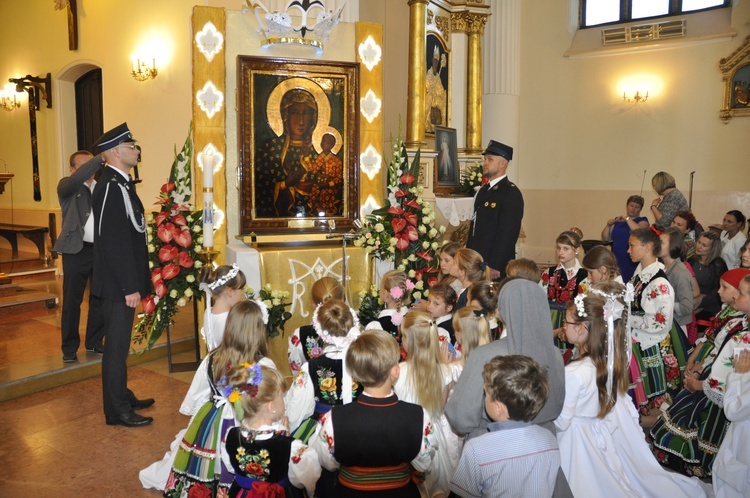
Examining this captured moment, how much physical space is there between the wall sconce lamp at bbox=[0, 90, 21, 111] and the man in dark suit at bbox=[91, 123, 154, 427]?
938cm

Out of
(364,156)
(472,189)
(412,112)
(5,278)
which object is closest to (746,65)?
(472,189)

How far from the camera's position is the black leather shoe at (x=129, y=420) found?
4.73 meters

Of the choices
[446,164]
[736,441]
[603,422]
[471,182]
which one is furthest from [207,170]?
[471,182]

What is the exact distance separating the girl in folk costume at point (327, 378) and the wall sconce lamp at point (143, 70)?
286 inches

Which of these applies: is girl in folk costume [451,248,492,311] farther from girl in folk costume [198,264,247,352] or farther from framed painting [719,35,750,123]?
framed painting [719,35,750,123]

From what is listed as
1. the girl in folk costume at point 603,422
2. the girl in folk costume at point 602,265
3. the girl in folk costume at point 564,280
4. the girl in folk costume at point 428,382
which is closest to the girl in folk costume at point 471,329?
the girl in folk costume at point 428,382

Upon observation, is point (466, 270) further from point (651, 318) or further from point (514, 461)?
point (514, 461)

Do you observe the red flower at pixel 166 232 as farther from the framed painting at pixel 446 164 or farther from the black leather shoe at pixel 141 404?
the framed painting at pixel 446 164

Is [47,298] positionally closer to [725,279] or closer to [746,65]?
[725,279]

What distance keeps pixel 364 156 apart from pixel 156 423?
344cm

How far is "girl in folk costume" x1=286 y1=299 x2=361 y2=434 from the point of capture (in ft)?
11.1

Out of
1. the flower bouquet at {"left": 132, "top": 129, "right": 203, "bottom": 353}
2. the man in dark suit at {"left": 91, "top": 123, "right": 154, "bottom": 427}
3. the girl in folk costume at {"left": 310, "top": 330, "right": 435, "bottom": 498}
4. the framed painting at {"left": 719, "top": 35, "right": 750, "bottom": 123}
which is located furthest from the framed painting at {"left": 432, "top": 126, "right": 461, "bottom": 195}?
the girl in folk costume at {"left": 310, "top": 330, "right": 435, "bottom": 498}

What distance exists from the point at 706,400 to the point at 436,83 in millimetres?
8307

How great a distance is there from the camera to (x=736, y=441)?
344 cm
